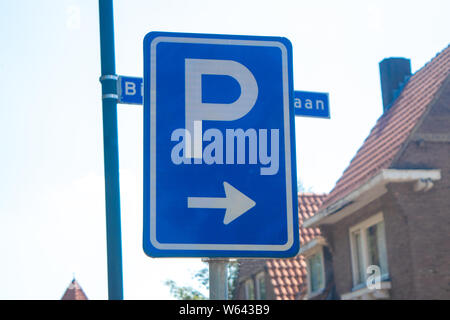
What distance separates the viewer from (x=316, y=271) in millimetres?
22578

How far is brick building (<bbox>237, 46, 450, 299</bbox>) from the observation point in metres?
16.2

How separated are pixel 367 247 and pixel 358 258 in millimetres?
613

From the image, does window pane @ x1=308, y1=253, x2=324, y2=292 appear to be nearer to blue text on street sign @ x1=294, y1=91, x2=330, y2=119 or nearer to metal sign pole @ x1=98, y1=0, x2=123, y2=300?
blue text on street sign @ x1=294, y1=91, x2=330, y2=119

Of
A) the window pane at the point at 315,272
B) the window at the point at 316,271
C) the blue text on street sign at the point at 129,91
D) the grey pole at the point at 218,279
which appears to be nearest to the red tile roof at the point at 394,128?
the window at the point at 316,271

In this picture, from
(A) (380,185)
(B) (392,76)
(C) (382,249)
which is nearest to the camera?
(A) (380,185)

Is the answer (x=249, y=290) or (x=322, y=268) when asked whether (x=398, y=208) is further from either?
(x=249, y=290)

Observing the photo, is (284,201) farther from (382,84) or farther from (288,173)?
(382,84)

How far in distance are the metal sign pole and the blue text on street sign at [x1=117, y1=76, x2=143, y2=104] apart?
0.18 feet

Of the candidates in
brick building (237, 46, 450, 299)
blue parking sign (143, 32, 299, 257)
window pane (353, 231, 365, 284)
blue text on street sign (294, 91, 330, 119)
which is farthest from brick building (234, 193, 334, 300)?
blue parking sign (143, 32, 299, 257)

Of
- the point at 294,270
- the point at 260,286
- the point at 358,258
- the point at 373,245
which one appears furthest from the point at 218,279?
the point at 260,286

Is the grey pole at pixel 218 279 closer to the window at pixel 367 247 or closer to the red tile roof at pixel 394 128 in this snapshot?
the red tile roof at pixel 394 128

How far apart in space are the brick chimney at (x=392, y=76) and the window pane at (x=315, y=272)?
16.6 ft
